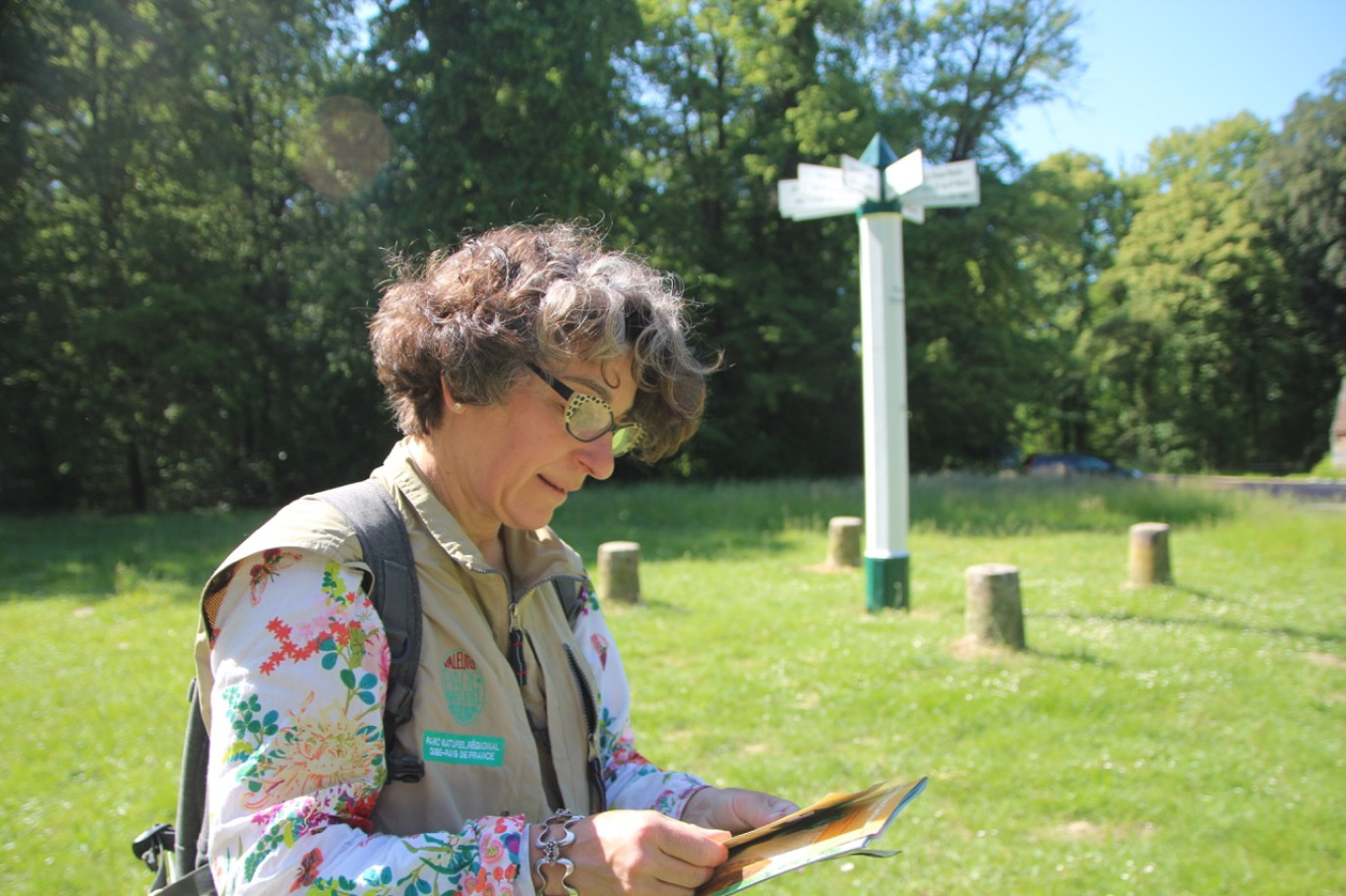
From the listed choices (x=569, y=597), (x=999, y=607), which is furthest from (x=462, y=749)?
(x=999, y=607)

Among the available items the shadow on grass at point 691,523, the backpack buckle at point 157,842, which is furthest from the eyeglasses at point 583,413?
the shadow on grass at point 691,523

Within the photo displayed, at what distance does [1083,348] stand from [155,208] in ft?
117

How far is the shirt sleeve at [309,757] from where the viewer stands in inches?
52.2

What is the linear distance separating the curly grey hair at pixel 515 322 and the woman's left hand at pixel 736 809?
0.83 meters

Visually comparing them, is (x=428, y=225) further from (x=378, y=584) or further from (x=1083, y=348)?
(x=1083, y=348)

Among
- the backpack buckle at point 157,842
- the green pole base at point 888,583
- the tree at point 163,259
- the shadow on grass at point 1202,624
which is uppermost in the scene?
the tree at point 163,259

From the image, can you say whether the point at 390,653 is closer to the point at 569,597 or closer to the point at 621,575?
the point at 569,597

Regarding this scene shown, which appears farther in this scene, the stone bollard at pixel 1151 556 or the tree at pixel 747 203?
the tree at pixel 747 203

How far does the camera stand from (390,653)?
1.49m

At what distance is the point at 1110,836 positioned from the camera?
407cm

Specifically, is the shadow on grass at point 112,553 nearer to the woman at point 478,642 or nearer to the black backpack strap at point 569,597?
the black backpack strap at point 569,597

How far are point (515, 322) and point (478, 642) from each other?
579 mm

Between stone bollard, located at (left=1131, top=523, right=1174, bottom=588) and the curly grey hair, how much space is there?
28.8 ft

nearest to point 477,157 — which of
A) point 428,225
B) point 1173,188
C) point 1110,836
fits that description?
point 428,225
